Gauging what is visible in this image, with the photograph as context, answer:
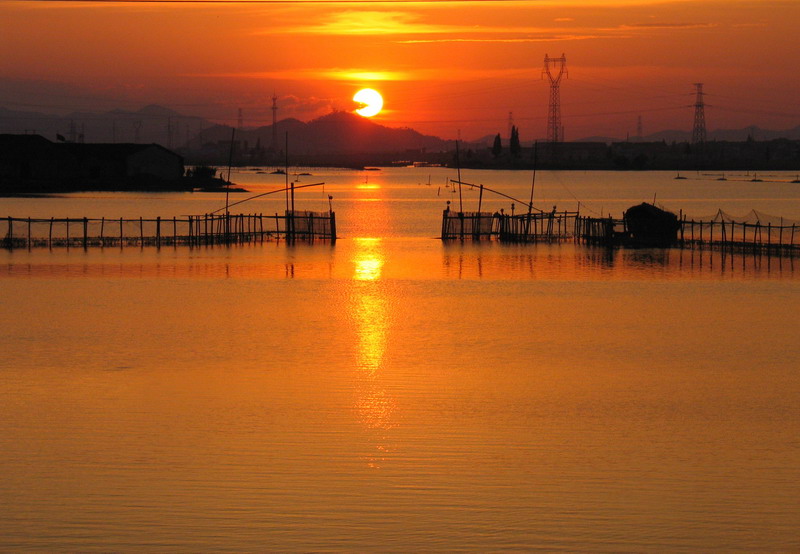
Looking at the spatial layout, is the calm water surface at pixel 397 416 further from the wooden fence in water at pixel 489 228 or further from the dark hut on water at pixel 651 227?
the wooden fence in water at pixel 489 228

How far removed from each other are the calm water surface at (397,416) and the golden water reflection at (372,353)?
0.27ft

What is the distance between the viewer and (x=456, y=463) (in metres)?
12.0

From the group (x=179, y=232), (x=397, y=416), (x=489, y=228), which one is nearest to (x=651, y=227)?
(x=489, y=228)

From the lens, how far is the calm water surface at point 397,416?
10.0 meters

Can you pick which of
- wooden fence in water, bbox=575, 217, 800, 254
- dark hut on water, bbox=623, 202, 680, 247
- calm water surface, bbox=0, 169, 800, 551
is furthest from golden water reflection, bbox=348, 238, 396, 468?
dark hut on water, bbox=623, 202, 680, 247

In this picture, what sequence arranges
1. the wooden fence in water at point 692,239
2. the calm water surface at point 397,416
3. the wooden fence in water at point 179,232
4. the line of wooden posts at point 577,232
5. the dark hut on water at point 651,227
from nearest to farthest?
the calm water surface at point 397,416, the wooden fence in water at point 692,239, the wooden fence in water at point 179,232, the line of wooden posts at point 577,232, the dark hut on water at point 651,227

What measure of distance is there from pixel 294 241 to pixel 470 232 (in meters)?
8.64

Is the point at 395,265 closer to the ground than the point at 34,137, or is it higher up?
closer to the ground

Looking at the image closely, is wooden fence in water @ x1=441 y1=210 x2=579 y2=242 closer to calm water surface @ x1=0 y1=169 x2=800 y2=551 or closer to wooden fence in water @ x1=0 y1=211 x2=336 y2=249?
wooden fence in water @ x1=0 y1=211 x2=336 y2=249

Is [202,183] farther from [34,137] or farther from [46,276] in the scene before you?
[46,276]

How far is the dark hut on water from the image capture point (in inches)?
1793

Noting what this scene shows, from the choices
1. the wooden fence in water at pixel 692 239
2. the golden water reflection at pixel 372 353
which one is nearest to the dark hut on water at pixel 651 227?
the wooden fence in water at pixel 692 239

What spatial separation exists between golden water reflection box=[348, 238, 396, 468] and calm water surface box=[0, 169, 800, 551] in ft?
0.27

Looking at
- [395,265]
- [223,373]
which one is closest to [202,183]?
[395,265]
